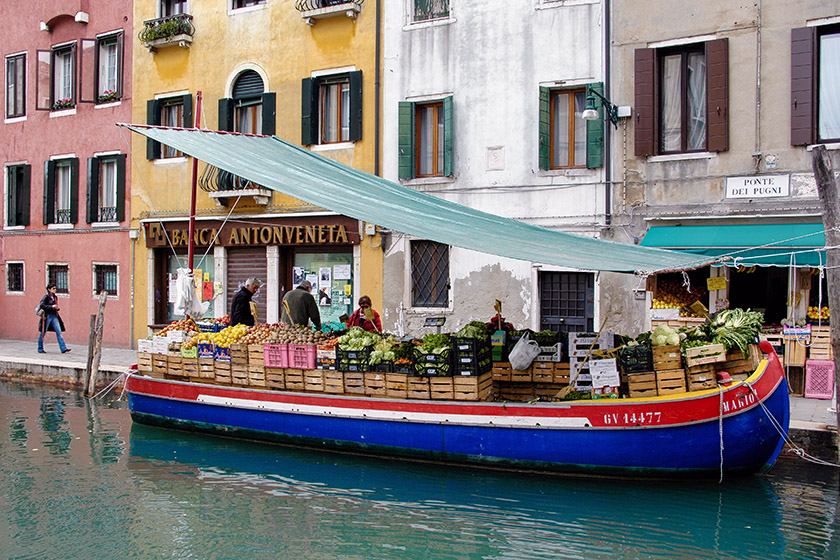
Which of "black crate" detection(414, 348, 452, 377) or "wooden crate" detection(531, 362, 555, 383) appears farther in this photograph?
"wooden crate" detection(531, 362, 555, 383)

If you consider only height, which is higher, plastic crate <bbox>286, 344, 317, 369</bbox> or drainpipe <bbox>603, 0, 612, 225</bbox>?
drainpipe <bbox>603, 0, 612, 225</bbox>

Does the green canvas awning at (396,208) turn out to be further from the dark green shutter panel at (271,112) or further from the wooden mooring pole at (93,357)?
the dark green shutter panel at (271,112)

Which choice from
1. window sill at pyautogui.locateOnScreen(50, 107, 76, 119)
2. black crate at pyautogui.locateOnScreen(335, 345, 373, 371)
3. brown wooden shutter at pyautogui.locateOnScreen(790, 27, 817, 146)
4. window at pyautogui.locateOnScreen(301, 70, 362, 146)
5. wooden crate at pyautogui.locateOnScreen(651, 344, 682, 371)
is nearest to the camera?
wooden crate at pyautogui.locateOnScreen(651, 344, 682, 371)

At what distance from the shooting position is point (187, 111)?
18.2 meters

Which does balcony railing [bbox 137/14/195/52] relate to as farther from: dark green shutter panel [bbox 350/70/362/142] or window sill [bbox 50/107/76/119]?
dark green shutter panel [bbox 350/70/362/142]

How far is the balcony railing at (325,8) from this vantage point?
629 inches

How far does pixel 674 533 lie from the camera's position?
22.7 feet

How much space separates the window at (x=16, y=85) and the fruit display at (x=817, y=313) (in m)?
19.9

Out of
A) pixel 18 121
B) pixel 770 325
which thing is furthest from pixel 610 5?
pixel 18 121

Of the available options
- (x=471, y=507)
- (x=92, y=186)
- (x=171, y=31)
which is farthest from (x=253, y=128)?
(x=471, y=507)

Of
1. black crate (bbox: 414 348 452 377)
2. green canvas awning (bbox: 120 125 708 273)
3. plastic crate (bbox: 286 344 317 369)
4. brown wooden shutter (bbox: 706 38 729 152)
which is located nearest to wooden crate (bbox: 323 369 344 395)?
plastic crate (bbox: 286 344 317 369)

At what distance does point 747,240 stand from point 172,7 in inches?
568

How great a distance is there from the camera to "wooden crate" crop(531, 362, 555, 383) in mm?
9406

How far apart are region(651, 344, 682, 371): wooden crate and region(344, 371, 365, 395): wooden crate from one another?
3.34 metres
